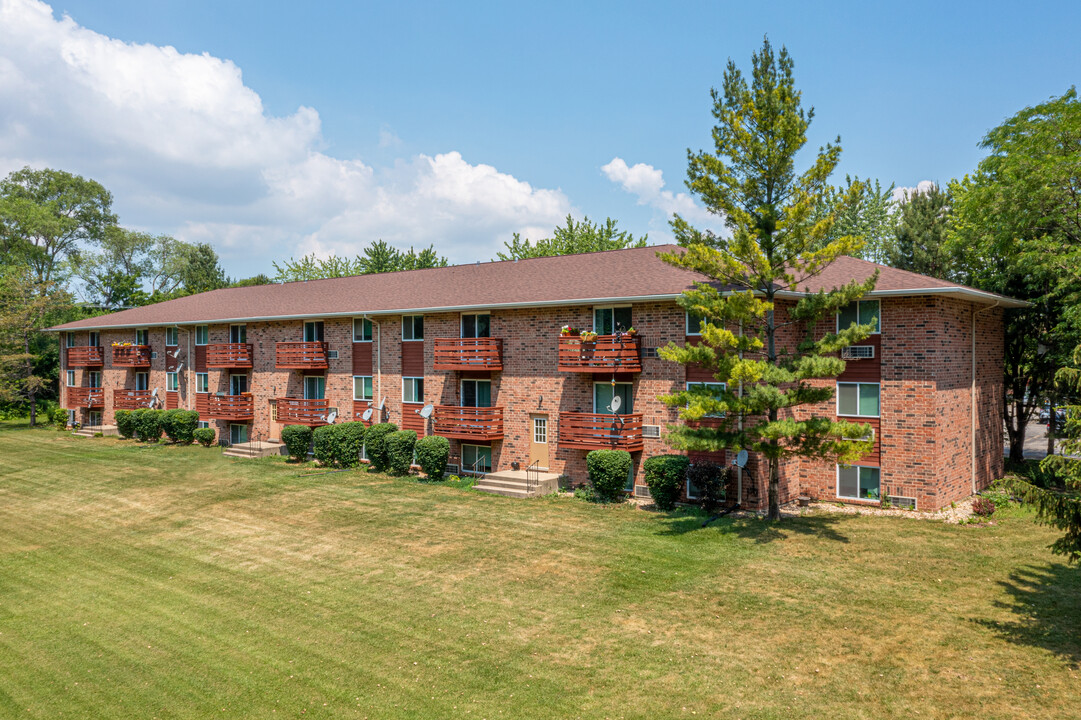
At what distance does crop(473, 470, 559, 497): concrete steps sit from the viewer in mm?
21906

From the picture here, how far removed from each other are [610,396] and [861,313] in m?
8.12

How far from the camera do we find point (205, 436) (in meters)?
33.7

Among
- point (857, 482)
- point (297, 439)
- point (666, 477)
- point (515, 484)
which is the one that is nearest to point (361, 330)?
point (297, 439)

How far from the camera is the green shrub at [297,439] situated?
94.7ft

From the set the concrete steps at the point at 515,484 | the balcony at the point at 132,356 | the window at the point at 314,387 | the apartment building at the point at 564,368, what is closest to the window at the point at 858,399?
the apartment building at the point at 564,368

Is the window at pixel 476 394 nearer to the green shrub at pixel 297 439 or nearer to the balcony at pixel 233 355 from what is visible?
the green shrub at pixel 297 439

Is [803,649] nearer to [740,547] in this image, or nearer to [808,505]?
[740,547]

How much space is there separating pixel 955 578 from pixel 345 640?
12105mm

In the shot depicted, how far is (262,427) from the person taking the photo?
32.5 m

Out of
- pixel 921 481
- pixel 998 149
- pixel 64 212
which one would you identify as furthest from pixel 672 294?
pixel 64 212

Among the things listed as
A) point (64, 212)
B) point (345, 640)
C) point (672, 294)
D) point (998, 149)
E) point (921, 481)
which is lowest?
point (345, 640)

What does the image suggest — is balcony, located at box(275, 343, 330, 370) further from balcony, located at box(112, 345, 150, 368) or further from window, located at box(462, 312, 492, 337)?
balcony, located at box(112, 345, 150, 368)

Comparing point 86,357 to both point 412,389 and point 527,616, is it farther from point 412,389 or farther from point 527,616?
point 527,616

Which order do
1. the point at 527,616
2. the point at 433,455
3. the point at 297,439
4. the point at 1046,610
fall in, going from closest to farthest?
the point at 1046,610 < the point at 527,616 < the point at 433,455 < the point at 297,439
